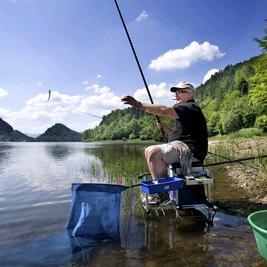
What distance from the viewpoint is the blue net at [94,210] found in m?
4.85

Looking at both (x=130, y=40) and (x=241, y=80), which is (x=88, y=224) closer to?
(x=130, y=40)

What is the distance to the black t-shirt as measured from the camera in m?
5.56

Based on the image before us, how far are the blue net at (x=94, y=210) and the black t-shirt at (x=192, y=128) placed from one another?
1.72 m

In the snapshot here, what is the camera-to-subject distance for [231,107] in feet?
226

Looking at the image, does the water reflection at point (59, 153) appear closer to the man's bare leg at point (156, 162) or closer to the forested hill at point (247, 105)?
the forested hill at point (247, 105)

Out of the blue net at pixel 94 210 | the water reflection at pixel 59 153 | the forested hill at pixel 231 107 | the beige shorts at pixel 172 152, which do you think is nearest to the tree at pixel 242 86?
the forested hill at pixel 231 107

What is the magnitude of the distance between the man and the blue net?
1037 mm

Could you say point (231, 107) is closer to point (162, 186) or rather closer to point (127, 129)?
point (162, 186)

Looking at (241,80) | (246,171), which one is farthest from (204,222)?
(241,80)

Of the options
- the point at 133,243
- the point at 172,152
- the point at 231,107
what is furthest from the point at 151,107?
the point at 231,107

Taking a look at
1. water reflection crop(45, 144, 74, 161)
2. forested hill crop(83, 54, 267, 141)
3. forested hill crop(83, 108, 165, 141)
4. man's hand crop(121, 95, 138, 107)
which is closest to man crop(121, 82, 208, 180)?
man's hand crop(121, 95, 138, 107)

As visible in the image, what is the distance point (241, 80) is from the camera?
3100 inches

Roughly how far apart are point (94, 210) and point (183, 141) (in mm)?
2206

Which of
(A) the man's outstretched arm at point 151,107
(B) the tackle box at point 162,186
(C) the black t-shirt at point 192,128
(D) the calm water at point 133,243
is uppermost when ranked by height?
(A) the man's outstretched arm at point 151,107
